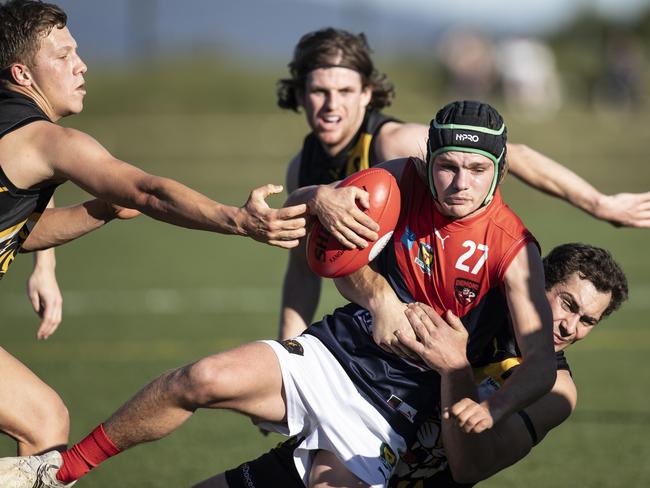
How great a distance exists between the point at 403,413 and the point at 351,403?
0.24m

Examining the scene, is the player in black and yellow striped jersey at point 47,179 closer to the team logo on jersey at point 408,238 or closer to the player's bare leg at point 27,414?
the player's bare leg at point 27,414

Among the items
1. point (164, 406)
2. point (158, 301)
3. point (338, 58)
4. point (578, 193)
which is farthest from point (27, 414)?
point (158, 301)

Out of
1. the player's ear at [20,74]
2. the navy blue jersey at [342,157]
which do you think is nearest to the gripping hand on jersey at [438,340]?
the navy blue jersey at [342,157]

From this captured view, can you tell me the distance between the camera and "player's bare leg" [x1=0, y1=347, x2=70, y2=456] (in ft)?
14.6

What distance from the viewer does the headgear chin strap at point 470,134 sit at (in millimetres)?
4109

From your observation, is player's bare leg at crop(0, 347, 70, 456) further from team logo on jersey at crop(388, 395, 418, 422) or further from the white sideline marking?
the white sideline marking

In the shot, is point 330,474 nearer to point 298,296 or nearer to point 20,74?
point 298,296

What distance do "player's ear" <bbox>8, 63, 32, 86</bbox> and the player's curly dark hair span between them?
85.4 inches

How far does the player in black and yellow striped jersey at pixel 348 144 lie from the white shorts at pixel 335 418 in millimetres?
1431

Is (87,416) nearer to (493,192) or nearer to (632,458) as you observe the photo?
(632,458)

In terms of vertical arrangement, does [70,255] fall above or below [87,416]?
below

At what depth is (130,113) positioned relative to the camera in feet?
97.7

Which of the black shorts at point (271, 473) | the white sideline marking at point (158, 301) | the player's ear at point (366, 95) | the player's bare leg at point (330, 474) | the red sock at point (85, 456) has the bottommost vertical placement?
the white sideline marking at point (158, 301)

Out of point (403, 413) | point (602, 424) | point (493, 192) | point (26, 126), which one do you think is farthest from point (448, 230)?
point (602, 424)
